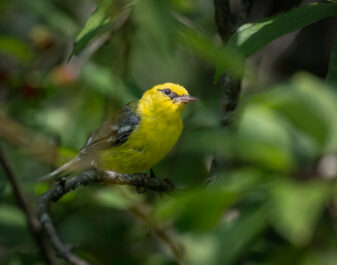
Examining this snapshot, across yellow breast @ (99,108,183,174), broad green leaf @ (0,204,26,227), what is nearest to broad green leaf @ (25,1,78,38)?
yellow breast @ (99,108,183,174)

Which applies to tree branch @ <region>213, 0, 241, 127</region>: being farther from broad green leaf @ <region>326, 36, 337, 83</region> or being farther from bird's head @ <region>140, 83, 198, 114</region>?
broad green leaf @ <region>326, 36, 337, 83</region>

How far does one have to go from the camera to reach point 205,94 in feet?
23.4

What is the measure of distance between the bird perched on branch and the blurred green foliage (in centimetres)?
25

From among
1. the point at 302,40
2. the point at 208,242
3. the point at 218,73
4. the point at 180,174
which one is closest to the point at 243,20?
the point at 180,174

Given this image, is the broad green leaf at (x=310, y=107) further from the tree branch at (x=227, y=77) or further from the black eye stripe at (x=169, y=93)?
the black eye stripe at (x=169, y=93)

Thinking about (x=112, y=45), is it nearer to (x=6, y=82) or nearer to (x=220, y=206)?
(x=6, y=82)

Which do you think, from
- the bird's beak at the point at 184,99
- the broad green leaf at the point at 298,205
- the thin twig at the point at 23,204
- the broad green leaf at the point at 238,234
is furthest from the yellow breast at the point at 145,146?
the broad green leaf at the point at 298,205

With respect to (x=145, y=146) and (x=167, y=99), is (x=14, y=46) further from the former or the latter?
(x=167, y=99)

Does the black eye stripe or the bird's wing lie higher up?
the black eye stripe

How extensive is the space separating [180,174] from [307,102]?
350 centimetres

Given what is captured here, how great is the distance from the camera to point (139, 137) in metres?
5.29

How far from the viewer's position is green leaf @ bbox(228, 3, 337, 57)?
223 cm

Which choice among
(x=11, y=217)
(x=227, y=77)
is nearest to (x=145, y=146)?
(x=227, y=77)

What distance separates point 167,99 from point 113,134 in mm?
663
